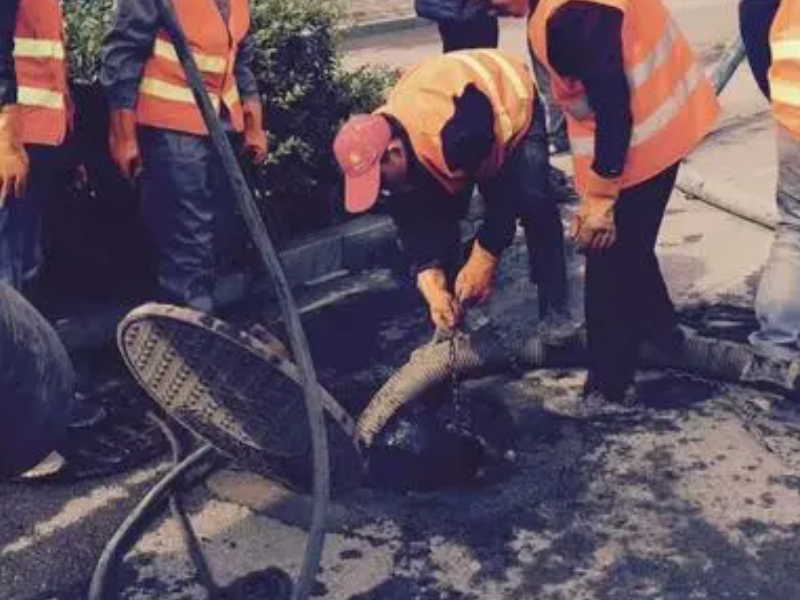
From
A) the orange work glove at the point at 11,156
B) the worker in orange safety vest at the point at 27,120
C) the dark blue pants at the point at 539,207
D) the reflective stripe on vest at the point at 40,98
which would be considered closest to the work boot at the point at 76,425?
the worker in orange safety vest at the point at 27,120

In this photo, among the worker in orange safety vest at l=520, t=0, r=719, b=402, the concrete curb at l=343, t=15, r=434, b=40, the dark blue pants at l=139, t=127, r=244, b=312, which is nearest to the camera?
the worker in orange safety vest at l=520, t=0, r=719, b=402

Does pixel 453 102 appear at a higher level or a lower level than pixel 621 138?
higher

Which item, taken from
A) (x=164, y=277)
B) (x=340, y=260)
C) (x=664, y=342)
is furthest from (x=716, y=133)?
(x=164, y=277)

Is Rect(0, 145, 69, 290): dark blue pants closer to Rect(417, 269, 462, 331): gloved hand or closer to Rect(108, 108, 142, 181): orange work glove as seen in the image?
Rect(108, 108, 142, 181): orange work glove

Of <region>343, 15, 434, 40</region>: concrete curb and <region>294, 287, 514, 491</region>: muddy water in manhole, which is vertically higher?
<region>343, 15, 434, 40</region>: concrete curb

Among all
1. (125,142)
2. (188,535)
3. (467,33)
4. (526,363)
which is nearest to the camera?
(188,535)

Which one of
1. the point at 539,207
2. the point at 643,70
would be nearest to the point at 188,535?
the point at 539,207

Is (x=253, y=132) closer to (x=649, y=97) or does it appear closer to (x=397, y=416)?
(x=397, y=416)

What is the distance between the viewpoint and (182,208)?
4.88 m

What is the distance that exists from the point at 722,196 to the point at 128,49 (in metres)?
3.58

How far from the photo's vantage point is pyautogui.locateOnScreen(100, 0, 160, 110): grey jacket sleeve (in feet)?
14.9

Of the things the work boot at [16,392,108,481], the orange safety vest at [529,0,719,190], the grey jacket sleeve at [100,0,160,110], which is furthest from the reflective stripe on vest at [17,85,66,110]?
the orange safety vest at [529,0,719,190]

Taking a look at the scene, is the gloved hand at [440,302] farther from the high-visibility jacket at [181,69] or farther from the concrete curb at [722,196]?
the concrete curb at [722,196]

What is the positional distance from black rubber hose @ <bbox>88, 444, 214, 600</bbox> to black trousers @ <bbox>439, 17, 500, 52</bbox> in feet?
10.5
